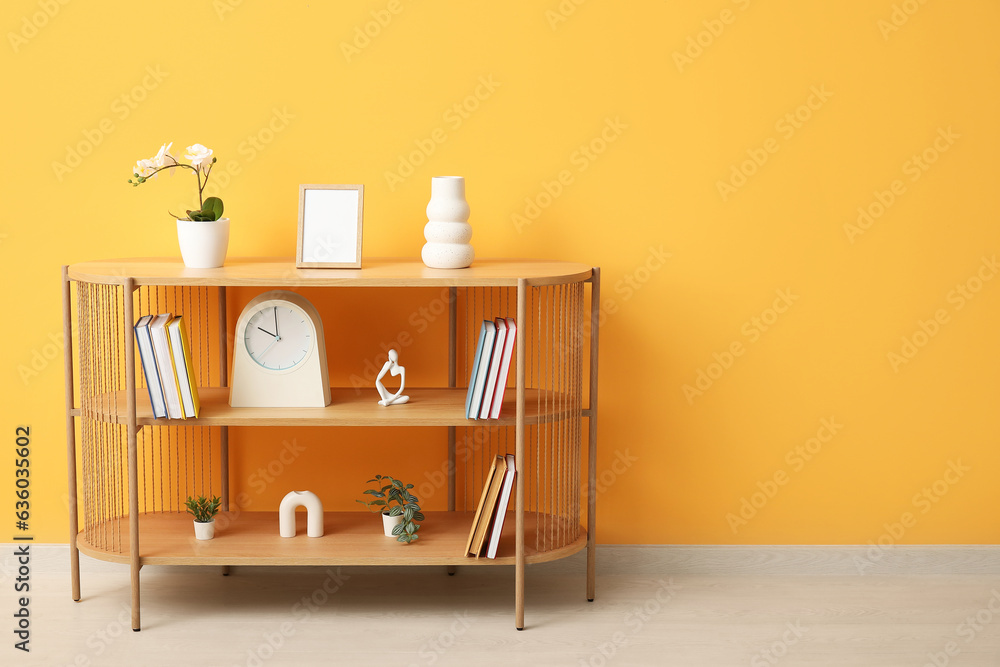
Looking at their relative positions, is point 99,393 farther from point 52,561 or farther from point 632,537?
point 632,537

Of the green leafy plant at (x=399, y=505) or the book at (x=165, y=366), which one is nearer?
the book at (x=165, y=366)

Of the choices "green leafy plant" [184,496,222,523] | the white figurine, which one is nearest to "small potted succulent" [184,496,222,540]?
"green leafy plant" [184,496,222,523]

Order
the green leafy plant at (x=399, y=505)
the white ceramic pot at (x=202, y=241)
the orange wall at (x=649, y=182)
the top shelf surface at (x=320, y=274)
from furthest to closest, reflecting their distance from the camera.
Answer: the orange wall at (x=649, y=182) < the green leafy plant at (x=399, y=505) < the white ceramic pot at (x=202, y=241) < the top shelf surface at (x=320, y=274)

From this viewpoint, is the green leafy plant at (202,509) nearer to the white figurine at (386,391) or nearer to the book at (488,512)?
the white figurine at (386,391)

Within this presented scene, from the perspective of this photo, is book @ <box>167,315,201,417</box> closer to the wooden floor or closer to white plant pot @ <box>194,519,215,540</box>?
white plant pot @ <box>194,519,215,540</box>

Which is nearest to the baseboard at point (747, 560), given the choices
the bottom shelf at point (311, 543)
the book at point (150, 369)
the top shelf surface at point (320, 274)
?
the bottom shelf at point (311, 543)

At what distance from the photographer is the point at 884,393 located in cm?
290

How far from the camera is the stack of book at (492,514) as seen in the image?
2.50 meters

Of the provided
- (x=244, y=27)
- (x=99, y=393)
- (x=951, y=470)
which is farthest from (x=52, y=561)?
(x=951, y=470)

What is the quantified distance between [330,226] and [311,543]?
2.83ft

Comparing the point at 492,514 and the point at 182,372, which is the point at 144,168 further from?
the point at 492,514

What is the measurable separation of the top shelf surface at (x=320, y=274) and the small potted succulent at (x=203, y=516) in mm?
654

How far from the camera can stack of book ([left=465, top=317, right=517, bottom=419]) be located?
97.1 inches

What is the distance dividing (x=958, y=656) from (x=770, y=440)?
784 mm
